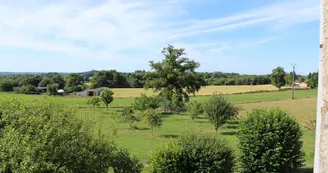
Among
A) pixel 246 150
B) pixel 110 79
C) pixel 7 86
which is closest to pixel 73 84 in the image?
pixel 110 79

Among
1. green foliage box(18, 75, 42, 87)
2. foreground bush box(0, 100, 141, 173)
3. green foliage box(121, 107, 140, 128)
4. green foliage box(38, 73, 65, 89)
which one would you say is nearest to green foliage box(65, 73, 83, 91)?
green foliage box(38, 73, 65, 89)

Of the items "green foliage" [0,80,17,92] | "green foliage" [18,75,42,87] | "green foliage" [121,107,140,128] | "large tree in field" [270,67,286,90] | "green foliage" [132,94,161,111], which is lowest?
"green foliage" [121,107,140,128]

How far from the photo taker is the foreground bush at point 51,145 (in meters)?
11.3

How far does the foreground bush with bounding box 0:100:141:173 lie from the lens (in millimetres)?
11344

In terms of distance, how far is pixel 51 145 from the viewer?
11836mm

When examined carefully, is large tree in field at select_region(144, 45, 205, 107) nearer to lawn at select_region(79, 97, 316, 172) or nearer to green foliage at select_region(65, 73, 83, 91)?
lawn at select_region(79, 97, 316, 172)

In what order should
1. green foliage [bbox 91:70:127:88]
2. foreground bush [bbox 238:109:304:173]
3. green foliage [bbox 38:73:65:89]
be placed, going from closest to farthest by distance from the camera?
foreground bush [bbox 238:109:304:173] → green foliage [bbox 38:73:65:89] → green foliage [bbox 91:70:127:88]

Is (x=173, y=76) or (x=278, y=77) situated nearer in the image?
(x=173, y=76)

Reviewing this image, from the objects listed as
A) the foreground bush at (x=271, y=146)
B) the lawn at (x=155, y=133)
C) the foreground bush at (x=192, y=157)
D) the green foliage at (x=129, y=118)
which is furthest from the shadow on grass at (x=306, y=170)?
the green foliage at (x=129, y=118)

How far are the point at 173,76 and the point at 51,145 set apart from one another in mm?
46159

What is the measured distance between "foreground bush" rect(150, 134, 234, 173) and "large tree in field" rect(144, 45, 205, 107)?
4104cm

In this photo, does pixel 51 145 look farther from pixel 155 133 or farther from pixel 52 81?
pixel 52 81

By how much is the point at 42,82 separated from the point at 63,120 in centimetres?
10086

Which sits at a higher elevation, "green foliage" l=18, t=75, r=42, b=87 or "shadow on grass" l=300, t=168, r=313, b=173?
"green foliage" l=18, t=75, r=42, b=87
